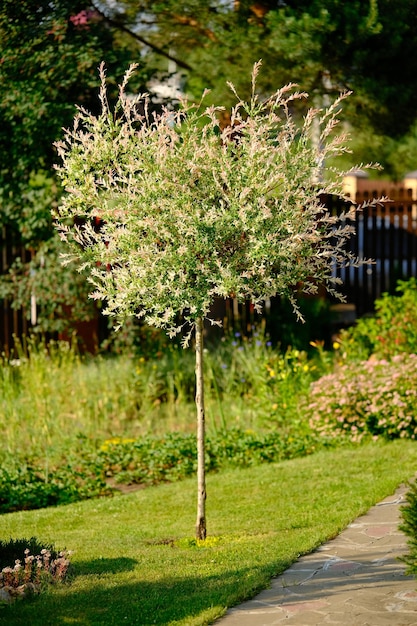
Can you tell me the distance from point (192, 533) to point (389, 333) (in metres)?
5.14

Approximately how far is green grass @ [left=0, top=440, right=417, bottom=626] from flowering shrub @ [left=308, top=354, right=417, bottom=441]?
0.29 m

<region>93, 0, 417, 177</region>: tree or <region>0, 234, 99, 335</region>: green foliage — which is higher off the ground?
<region>93, 0, 417, 177</region>: tree

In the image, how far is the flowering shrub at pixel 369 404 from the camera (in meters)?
9.38

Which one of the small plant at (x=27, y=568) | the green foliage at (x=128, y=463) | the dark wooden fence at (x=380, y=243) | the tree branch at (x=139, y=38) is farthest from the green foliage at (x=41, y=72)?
the small plant at (x=27, y=568)

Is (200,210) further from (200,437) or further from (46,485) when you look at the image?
(46,485)

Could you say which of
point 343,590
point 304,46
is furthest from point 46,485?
point 304,46

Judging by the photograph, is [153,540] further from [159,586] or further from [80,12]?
[80,12]

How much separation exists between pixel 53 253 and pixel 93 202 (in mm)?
6782

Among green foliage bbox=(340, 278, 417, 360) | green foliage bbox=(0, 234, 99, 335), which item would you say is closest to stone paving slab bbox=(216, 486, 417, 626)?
green foliage bbox=(340, 278, 417, 360)

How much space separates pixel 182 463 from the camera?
9203 millimetres

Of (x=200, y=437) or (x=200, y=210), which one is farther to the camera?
(x=200, y=437)

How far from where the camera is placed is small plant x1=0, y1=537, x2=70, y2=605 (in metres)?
5.16

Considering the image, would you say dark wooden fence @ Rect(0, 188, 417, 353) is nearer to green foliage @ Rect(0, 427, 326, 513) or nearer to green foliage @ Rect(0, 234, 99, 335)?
green foliage @ Rect(0, 234, 99, 335)

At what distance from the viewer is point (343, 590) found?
5.23m
